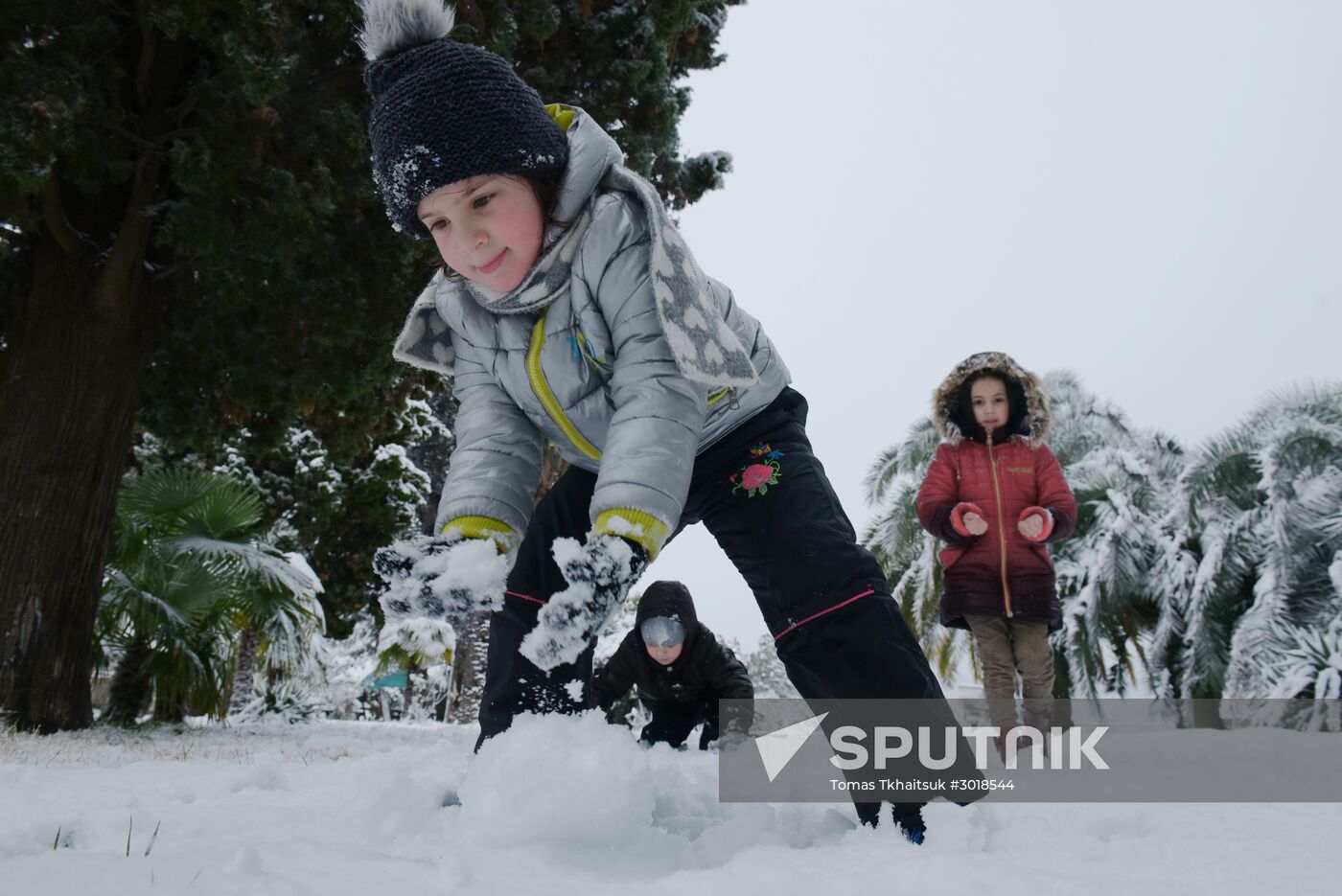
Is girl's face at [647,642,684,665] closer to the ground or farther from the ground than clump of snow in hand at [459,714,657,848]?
farther from the ground

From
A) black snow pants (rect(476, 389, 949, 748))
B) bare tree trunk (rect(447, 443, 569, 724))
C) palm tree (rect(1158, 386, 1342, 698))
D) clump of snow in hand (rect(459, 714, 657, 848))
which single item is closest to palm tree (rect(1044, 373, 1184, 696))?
palm tree (rect(1158, 386, 1342, 698))

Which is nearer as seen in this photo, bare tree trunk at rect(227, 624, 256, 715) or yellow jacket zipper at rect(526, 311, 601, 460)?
yellow jacket zipper at rect(526, 311, 601, 460)

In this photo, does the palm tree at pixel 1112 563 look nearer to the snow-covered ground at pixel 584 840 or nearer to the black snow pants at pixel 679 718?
the black snow pants at pixel 679 718

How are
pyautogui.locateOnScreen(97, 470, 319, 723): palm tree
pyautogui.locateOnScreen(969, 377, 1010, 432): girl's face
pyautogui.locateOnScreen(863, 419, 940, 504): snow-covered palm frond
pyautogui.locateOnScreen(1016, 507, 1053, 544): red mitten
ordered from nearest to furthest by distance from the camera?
pyautogui.locateOnScreen(1016, 507, 1053, 544): red mitten < pyautogui.locateOnScreen(969, 377, 1010, 432): girl's face < pyautogui.locateOnScreen(97, 470, 319, 723): palm tree < pyautogui.locateOnScreen(863, 419, 940, 504): snow-covered palm frond

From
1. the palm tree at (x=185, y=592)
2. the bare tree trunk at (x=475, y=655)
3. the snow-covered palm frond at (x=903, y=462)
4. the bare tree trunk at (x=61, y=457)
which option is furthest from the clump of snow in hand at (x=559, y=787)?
the snow-covered palm frond at (x=903, y=462)

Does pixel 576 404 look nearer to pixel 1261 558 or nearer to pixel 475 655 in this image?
pixel 475 655

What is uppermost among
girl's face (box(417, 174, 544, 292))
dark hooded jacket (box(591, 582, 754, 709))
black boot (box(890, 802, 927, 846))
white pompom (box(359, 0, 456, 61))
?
white pompom (box(359, 0, 456, 61))

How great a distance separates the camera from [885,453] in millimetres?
13641

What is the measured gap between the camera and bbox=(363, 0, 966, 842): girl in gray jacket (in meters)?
1.79

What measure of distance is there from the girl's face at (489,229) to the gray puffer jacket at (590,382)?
9 centimetres

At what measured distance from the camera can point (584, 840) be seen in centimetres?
154

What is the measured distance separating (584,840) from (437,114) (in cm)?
146

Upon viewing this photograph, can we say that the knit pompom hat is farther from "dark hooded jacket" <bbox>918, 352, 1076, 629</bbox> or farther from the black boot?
"dark hooded jacket" <bbox>918, 352, 1076, 629</bbox>

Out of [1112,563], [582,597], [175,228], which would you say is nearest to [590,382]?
[582,597]
